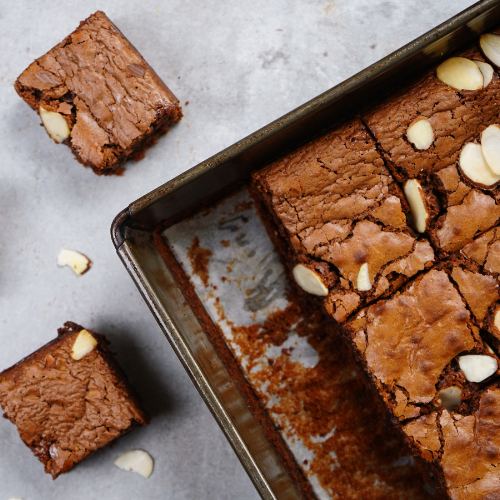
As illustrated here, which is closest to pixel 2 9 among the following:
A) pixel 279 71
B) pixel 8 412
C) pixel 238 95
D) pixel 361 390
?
pixel 238 95

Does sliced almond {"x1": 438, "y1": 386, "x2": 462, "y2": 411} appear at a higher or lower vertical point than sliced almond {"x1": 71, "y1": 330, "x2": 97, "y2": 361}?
lower

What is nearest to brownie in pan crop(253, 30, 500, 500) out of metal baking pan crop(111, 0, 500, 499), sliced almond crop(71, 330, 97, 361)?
metal baking pan crop(111, 0, 500, 499)

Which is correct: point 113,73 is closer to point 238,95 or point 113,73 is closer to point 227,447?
point 238,95

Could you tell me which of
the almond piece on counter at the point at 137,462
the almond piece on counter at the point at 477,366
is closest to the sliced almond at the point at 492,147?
the almond piece on counter at the point at 477,366

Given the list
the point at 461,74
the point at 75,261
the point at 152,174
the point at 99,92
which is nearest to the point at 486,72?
the point at 461,74

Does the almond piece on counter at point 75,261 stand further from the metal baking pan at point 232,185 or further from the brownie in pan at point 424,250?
the brownie in pan at point 424,250

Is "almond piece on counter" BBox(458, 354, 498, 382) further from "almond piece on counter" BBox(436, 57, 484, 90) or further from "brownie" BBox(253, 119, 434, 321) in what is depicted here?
"almond piece on counter" BBox(436, 57, 484, 90)

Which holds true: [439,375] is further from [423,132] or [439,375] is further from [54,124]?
[54,124]
